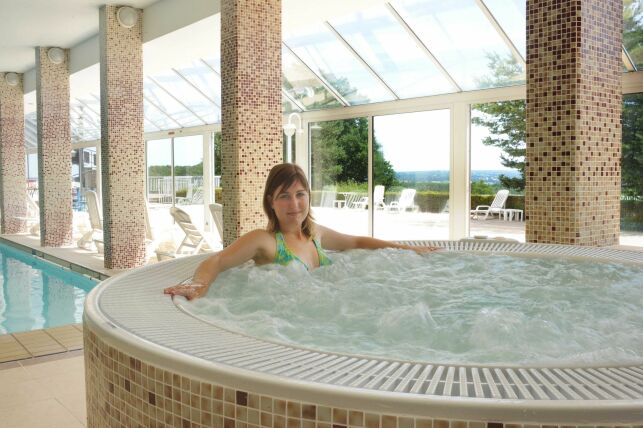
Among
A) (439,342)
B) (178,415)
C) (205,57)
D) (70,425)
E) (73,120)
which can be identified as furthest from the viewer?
(73,120)

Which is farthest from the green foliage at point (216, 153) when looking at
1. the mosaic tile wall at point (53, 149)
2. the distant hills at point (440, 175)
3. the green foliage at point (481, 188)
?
the green foliage at point (481, 188)

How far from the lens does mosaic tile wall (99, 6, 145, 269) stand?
7664mm

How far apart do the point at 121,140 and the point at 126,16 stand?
158 cm

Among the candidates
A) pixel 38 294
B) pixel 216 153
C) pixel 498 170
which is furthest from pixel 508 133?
pixel 216 153

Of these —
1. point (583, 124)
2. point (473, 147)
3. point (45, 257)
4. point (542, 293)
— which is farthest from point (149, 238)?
point (542, 293)

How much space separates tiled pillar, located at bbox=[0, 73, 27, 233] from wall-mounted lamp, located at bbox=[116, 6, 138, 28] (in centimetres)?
631

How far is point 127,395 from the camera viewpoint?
1.42 metres

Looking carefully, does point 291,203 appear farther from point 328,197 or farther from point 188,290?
point 328,197

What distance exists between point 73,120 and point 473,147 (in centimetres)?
1173

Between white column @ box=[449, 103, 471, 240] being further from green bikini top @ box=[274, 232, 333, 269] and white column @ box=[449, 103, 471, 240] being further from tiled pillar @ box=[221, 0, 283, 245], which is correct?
green bikini top @ box=[274, 232, 333, 269]

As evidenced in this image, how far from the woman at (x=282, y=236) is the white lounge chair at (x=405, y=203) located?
15.2 ft

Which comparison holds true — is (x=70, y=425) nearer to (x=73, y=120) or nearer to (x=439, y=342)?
(x=439, y=342)

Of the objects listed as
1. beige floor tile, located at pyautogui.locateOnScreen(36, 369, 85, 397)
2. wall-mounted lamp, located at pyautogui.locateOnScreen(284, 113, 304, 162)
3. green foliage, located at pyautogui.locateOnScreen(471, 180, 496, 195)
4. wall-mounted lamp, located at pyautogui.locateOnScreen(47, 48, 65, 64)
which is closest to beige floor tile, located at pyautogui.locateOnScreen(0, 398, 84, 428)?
beige floor tile, located at pyautogui.locateOnScreen(36, 369, 85, 397)

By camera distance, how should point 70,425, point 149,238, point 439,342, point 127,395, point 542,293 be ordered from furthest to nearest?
point 149,238, point 542,293, point 70,425, point 439,342, point 127,395
